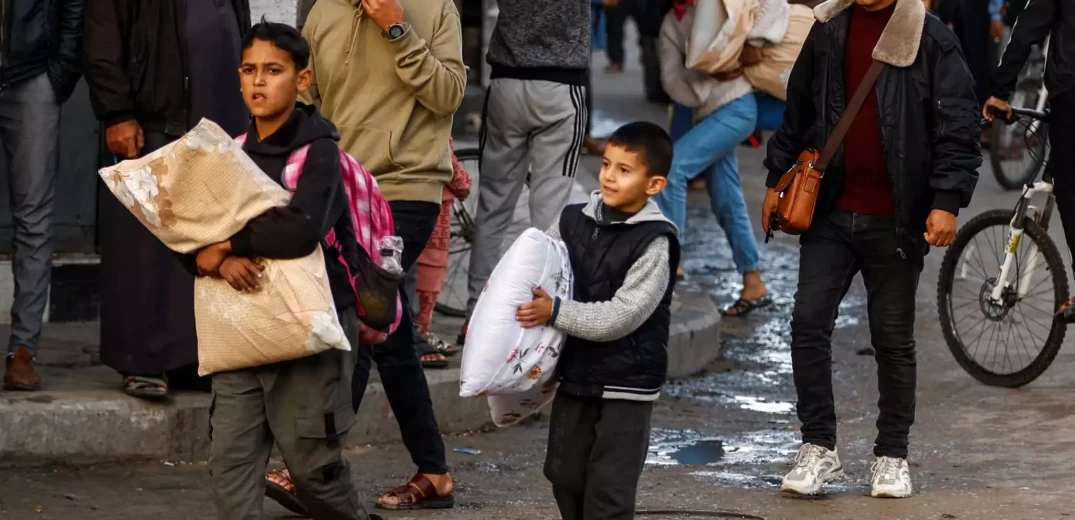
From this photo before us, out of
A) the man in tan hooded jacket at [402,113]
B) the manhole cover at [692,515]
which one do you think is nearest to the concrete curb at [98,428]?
the man in tan hooded jacket at [402,113]

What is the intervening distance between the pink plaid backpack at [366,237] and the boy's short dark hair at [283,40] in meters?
0.25

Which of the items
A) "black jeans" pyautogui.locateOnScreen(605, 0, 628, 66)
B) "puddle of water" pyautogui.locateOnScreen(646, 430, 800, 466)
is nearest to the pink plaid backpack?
"puddle of water" pyautogui.locateOnScreen(646, 430, 800, 466)

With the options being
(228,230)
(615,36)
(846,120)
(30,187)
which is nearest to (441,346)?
(30,187)

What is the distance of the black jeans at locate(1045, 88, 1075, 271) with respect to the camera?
7.07m

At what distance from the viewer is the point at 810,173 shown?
17.5 ft

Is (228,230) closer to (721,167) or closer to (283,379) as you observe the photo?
(283,379)

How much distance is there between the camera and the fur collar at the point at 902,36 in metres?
5.24

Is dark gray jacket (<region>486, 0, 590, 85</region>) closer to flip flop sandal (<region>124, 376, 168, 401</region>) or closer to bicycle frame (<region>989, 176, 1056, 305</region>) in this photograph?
flip flop sandal (<region>124, 376, 168, 401</region>)

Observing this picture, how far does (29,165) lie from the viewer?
5.99 metres

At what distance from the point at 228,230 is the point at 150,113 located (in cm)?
183

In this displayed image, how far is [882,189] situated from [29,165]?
302cm

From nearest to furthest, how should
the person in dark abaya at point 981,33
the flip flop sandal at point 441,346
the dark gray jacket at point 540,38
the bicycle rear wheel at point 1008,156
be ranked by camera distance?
the dark gray jacket at point 540,38, the flip flop sandal at point 441,346, the bicycle rear wheel at point 1008,156, the person in dark abaya at point 981,33

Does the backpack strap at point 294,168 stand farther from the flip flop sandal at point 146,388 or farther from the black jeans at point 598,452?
the flip flop sandal at point 146,388

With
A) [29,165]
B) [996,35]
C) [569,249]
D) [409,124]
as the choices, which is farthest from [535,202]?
[996,35]
